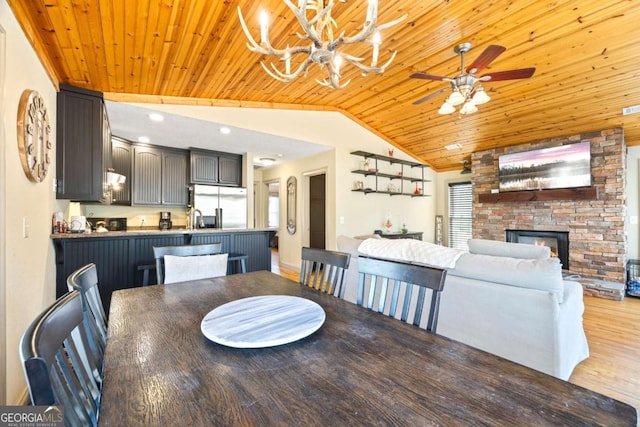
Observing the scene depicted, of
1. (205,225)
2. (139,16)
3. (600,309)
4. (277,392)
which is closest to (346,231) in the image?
(205,225)

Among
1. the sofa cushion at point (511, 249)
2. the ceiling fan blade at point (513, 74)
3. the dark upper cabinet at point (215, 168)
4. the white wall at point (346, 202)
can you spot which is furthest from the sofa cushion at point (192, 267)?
the dark upper cabinet at point (215, 168)

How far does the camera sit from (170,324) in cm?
119

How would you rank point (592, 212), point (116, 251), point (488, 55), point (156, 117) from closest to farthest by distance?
point (488, 55), point (116, 251), point (156, 117), point (592, 212)

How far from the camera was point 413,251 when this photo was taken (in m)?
2.44

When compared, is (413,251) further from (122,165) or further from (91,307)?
(122,165)

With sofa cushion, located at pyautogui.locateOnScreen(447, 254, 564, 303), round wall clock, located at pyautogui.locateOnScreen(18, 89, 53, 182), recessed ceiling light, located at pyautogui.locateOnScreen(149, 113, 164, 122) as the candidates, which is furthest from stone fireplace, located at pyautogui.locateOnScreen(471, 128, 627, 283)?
round wall clock, located at pyautogui.locateOnScreen(18, 89, 53, 182)

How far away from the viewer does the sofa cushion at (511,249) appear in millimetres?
2363

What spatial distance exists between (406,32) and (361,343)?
2.97 m

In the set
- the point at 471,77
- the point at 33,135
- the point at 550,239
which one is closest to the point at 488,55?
the point at 471,77

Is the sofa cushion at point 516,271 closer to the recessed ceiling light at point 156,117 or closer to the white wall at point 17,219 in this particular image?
the white wall at point 17,219

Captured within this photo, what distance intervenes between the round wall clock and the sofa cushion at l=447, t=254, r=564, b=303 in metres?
3.06

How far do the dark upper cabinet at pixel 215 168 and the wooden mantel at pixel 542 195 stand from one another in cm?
488

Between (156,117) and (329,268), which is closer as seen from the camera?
(329,268)

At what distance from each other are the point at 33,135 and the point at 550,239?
265 inches
